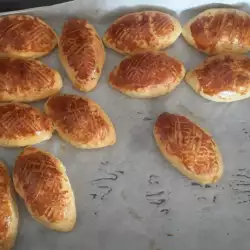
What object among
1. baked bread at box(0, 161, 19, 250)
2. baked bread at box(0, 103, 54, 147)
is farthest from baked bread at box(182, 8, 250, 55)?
baked bread at box(0, 161, 19, 250)

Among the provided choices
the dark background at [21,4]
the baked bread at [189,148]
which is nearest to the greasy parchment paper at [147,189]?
the baked bread at [189,148]

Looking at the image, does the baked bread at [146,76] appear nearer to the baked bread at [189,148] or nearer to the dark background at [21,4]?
the baked bread at [189,148]

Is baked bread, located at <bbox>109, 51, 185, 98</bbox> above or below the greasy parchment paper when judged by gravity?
above

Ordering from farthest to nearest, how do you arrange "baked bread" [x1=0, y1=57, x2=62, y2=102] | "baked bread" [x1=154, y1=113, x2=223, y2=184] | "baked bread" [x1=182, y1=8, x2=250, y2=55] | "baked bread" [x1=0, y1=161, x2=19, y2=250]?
1. "baked bread" [x1=182, y1=8, x2=250, y2=55]
2. "baked bread" [x1=0, y1=57, x2=62, y2=102]
3. "baked bread" [x1=154, y1=113, x2=223, y2=184]
4. "baked bread" [x1=0, y1=161, x2=19, y2=250]

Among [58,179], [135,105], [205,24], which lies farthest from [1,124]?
[205,24]

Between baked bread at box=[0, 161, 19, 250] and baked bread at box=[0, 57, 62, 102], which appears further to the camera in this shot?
baked bread at box=[0, 57, 62, 102]

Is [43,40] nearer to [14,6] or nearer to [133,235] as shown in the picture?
[14,6]

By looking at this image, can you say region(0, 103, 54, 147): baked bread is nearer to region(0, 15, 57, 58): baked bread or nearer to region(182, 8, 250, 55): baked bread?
region(0, 15, 57, 58): baked bread
